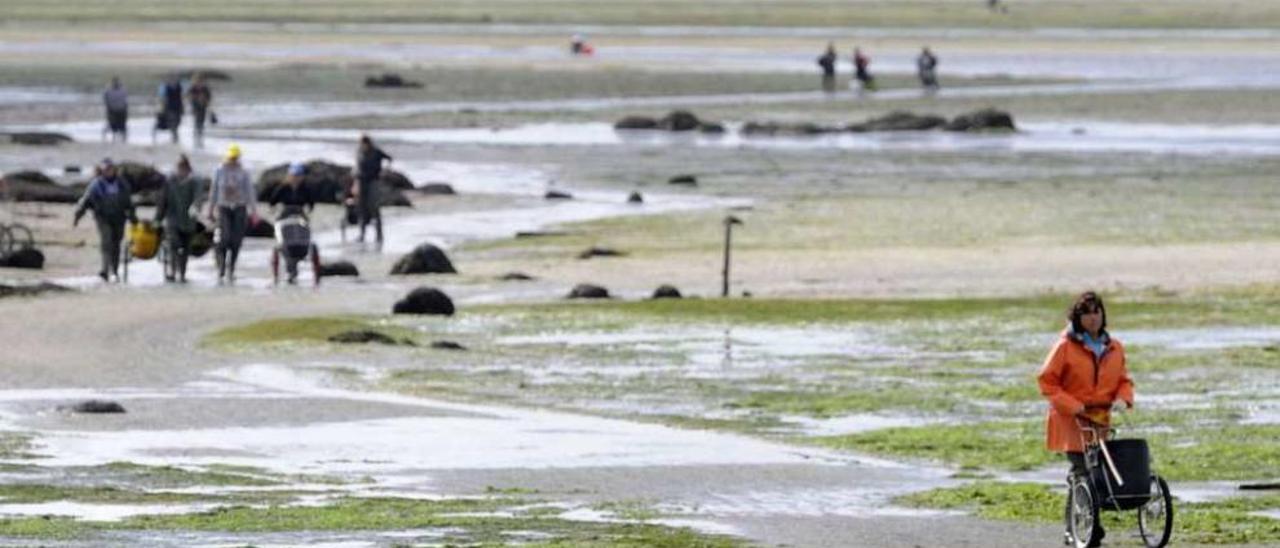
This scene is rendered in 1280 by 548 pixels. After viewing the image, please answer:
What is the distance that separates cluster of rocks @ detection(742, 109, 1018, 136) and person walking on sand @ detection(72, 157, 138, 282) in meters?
37.7

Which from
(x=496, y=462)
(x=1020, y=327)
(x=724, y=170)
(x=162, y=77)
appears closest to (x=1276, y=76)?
(x=162, y=77)

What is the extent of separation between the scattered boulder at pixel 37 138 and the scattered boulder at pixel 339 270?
31259 mm

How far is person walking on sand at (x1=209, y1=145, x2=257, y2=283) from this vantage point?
39750 mm

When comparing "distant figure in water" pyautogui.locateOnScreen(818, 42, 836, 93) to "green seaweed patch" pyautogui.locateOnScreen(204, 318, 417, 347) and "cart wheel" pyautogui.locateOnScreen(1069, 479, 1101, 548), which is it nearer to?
"green seaweed patch" pyautogui.locateOnScreen(204, 318, 417, 347)

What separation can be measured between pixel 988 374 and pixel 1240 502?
942 centimetres

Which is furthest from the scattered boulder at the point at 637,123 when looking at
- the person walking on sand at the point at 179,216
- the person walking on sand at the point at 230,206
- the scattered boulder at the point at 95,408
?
the scattered boulder at the point at 95,408

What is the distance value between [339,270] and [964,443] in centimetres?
1822

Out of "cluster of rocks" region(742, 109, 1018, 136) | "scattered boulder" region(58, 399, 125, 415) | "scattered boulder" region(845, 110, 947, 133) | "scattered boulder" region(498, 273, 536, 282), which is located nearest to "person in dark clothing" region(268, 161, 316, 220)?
Result: "scattered boulder" region(498, 273, 536, 282)

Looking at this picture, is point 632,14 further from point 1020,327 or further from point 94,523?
point 94,523

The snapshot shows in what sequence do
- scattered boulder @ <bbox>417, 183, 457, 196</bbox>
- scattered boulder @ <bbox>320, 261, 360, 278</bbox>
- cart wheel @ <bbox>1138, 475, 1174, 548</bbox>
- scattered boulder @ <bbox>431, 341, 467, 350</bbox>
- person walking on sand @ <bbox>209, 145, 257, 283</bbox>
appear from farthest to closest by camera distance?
scattered boulder @ <bbox>417, 183, 457, 196</bbox>
scattered boulder @ <bbox>320, 261, 360, 278</bbox>
person walking on sand @ <bbox>209, 145, 257, 283</bbox>
scattered boulder @ <bbox>431, 341, 467, 350</bbox>
cart wheel @ <bbox>1138, 475, 1174, 548</bbox>

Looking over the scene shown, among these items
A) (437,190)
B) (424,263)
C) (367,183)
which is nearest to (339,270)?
Result: (424,263)

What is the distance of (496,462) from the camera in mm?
23078

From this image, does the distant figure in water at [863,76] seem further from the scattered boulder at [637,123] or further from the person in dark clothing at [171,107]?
the person in dark clothing at [171,107]

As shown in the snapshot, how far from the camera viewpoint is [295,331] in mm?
33656
